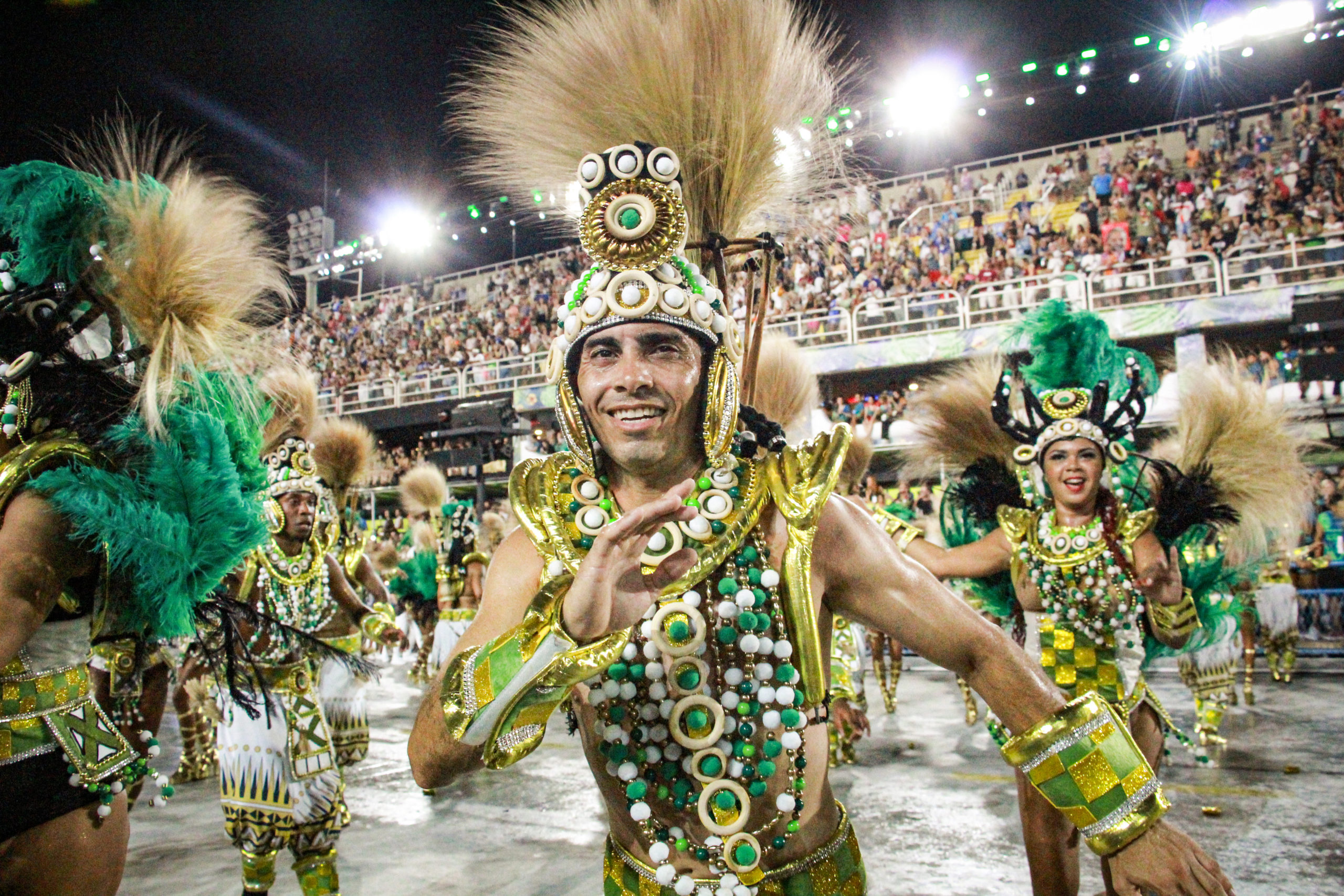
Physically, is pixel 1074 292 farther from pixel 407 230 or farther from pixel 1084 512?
pixel 407 230

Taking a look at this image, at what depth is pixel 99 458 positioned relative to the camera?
2393mm

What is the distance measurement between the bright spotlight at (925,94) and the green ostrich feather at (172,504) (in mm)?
23335

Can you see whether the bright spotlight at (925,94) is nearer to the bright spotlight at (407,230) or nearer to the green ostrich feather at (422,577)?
the bright spotlight at (407,230)

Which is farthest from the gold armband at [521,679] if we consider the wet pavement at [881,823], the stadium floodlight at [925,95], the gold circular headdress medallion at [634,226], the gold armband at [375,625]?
the stadium floodlight at [925,95]

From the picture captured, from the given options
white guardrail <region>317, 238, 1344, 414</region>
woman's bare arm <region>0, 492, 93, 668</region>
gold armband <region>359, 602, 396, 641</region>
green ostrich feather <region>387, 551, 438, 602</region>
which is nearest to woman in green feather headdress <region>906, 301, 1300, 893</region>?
gold armband <region>359, 602, 396, 641</region>

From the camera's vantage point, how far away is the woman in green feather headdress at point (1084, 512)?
3920 mm

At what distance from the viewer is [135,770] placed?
245cm

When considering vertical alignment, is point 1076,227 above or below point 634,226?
above

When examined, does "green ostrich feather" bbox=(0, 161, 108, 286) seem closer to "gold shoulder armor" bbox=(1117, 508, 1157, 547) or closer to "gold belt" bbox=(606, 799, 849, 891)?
"gold belt" bbox=(606, 799, 849, 891)

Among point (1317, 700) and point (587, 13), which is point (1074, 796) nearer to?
point (587, 13)

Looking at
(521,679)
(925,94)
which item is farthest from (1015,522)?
(925,94)

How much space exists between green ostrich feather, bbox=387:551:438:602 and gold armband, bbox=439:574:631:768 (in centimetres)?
956

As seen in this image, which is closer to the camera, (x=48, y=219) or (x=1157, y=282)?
(x=48, y=219)

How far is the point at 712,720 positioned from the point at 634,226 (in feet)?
3.42
